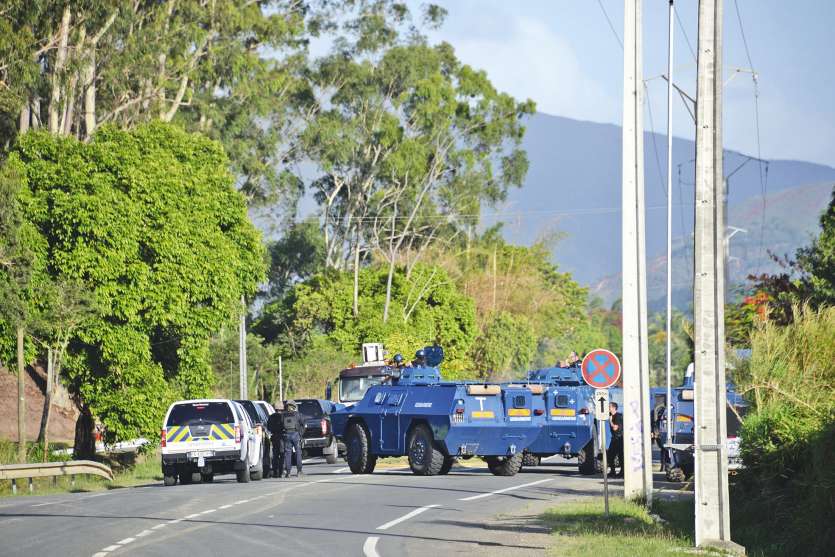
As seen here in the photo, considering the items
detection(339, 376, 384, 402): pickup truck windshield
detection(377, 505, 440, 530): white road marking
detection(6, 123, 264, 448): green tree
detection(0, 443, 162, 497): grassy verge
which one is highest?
detection(6, 123, 264, 448): green tree

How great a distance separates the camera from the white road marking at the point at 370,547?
14979mm

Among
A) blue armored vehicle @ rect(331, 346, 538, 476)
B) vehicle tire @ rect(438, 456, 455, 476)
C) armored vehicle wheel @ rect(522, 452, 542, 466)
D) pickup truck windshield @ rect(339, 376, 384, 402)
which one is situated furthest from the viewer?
pickup truck windshield @ rect(339, 376, 384, 402)

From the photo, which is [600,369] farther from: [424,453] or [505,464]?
[505,464]

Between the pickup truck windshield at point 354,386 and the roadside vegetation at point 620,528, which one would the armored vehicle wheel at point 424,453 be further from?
the pickup truck windshield at point 354,386

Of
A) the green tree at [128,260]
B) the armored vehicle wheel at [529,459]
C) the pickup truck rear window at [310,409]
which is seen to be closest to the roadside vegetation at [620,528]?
the armored vehicle wheel at [529,459]

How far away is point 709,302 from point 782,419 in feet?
12.0

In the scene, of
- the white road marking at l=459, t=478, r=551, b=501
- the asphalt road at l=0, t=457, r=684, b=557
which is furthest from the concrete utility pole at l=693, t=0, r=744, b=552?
the white road marking at l=459, t=478, r=551, b=501

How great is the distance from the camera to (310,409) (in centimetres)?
4312

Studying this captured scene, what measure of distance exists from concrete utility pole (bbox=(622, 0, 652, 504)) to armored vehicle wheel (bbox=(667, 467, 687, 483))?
295 inches

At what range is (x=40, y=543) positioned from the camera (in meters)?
16.4

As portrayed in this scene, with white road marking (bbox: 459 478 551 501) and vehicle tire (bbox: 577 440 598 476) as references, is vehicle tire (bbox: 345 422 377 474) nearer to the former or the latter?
white road marking (bbox: 459 478 551 501)

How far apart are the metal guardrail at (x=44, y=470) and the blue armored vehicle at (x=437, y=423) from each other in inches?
248

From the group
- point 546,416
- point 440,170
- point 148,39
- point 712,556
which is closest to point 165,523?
point 712,556

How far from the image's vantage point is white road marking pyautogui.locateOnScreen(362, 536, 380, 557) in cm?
1498
